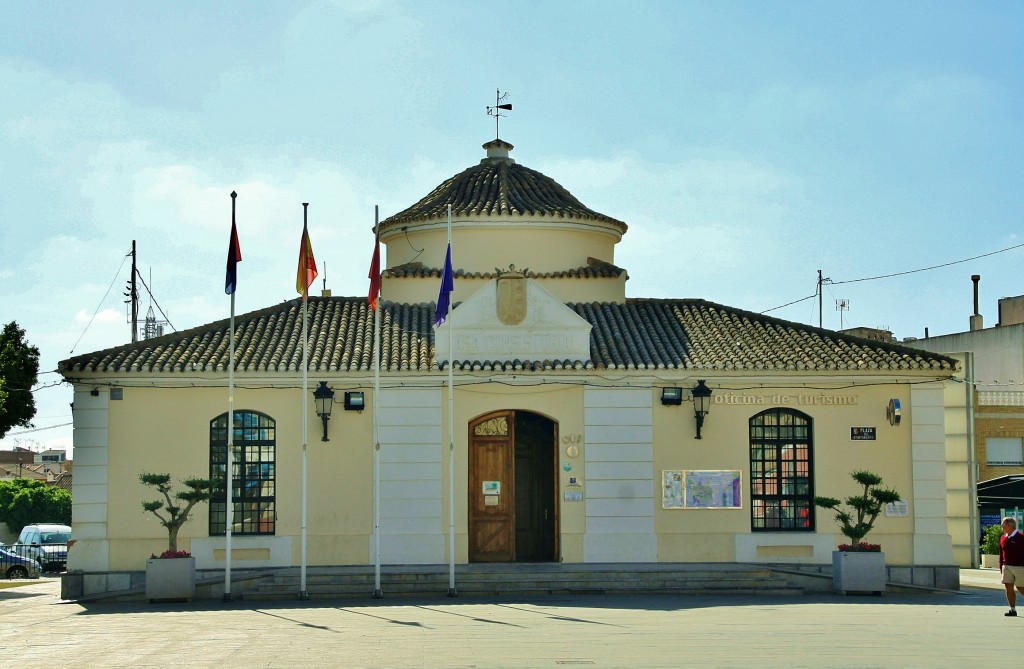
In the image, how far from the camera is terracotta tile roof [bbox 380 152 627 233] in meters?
28.6

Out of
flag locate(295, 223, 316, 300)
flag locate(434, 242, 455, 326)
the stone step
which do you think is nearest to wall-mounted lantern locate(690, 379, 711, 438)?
the stone step

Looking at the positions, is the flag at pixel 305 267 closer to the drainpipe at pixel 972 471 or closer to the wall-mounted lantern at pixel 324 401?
the wall-mounted lantern at pixel 324 401

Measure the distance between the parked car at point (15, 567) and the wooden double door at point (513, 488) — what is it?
16.4 metres

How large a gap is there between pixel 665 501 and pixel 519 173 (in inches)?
402

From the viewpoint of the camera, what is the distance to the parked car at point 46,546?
3725 cm

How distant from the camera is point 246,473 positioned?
2461 centimetres

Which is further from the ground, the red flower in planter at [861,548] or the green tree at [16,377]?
the green tree at [16,377]

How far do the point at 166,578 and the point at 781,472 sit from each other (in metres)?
11.8

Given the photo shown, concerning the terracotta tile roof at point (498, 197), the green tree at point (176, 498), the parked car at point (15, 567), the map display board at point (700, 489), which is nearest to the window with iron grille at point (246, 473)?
the green tree at point (176, 498)

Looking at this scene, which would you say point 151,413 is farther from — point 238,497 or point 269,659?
point 269,659

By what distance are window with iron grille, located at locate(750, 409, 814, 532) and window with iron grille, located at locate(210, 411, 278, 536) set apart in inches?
371

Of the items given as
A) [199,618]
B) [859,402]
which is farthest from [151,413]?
[859,402]

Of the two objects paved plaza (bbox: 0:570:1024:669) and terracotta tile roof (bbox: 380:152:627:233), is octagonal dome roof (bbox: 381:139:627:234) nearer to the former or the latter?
terracotta tile roof (bbox: 380:152:627:233)

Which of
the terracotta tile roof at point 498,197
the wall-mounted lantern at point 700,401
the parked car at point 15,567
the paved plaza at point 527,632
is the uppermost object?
the terracotta tile roof at point 498,197
